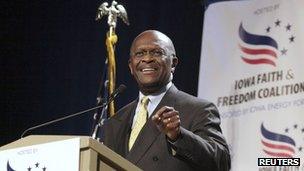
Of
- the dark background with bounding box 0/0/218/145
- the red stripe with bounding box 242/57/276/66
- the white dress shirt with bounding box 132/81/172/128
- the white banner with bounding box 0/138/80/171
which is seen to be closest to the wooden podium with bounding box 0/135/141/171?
the white banner with bounding box 0/138/80/171

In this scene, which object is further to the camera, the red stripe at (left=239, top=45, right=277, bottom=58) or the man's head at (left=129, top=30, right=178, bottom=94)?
the red stripe at (left=239, top=45, right=277, bottom=58)

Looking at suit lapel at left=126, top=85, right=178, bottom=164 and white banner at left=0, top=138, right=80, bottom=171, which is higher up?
white banner at left=0, top=138, right=80, bottom=171

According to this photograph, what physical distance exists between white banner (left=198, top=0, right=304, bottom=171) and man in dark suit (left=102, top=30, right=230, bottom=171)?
0.99 metres

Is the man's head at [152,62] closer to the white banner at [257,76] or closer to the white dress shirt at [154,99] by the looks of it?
the white dress shirt at [154,99]

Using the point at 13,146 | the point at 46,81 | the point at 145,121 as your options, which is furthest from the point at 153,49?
the point at 46,81

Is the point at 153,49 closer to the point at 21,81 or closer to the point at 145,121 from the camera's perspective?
the point at 145,121

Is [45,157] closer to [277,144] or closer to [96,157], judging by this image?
[96,157]

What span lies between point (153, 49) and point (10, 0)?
2695 millimetres

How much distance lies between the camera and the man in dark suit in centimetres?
237

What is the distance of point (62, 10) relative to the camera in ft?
17.4

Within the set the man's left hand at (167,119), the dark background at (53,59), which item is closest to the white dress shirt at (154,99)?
the man's left hand at (167,119)

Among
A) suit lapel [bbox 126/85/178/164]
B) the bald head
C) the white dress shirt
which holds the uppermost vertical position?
the bald head

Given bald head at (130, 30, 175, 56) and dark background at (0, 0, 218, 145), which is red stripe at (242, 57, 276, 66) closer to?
bald head at (130, 30, 175, 56)

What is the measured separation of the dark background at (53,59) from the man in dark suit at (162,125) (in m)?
2.07
